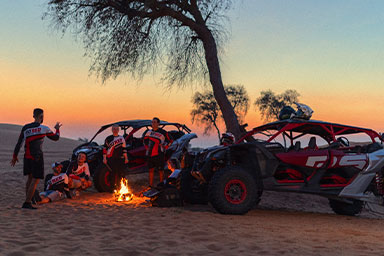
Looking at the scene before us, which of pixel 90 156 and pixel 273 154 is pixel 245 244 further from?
pixel 90 156

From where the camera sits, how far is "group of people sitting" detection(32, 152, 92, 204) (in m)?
9.23

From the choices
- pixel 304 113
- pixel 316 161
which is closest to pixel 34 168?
pixel 316 161

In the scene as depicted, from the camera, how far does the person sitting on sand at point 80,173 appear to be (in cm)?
1023

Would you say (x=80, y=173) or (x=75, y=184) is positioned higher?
(x=80, y=173)

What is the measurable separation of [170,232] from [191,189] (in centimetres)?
298

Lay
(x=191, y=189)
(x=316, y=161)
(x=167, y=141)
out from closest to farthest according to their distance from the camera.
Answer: (x=316, y=161) < (x=191, y=189) < (x=167, y=141)

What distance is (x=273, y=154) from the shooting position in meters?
7.79

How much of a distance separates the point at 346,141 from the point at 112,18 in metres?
10.5

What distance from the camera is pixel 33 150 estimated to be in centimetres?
805

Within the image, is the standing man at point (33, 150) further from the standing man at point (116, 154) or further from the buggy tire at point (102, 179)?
the buggy tire at point (102, 179)

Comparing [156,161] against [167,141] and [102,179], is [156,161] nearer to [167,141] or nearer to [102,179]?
[167,141]

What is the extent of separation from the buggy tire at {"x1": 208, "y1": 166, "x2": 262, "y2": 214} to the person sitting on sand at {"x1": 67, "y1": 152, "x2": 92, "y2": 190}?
4288 mm

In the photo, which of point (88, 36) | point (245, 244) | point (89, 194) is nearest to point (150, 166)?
point (89, 194)

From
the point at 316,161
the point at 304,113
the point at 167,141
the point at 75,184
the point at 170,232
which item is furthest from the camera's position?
the point at 167,141
